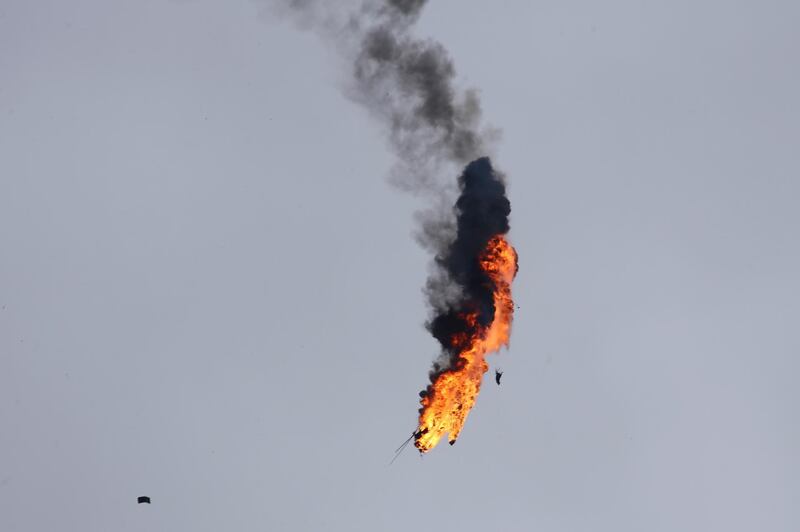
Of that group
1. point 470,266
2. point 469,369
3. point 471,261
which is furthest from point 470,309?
point 469,369

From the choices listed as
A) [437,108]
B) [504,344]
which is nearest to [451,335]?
[504,344]

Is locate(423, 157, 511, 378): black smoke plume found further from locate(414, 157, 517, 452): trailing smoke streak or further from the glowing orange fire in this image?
the glowing orange fire

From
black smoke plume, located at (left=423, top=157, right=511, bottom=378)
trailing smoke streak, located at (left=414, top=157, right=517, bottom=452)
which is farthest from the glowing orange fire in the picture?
black smoke plume, located at (left=423, top=157, right=511, bottom=378)

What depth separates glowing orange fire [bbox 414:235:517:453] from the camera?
528ft

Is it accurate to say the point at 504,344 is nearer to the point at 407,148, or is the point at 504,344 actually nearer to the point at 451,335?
the point at 451,335

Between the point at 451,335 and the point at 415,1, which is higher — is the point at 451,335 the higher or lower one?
the lower one

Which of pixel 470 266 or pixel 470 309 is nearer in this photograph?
pixel 470 309

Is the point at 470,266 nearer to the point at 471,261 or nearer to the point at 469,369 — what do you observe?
the point at 471,261

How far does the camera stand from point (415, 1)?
160 metres

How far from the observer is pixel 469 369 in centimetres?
16125

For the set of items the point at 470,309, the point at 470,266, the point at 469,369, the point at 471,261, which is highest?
the point at 471,261

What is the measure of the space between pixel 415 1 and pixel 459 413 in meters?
25.7

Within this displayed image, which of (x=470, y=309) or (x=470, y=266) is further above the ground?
(x=470, y=266)

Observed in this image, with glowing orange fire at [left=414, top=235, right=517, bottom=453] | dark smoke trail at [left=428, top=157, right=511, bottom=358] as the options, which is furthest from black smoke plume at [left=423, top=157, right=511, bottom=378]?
glowing orange fire at [left=414, top=235, right=517, bottom=453]
